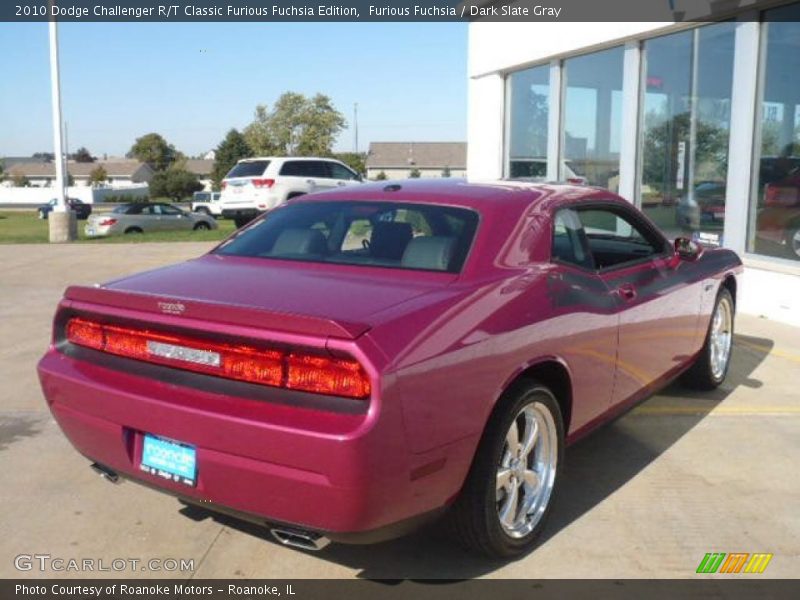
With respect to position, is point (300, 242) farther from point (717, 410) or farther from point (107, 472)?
point (717, 410)

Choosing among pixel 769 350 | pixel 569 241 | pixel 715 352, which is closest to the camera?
pixel 569 241

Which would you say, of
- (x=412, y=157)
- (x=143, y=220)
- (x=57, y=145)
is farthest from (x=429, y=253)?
(x=412, y=157)

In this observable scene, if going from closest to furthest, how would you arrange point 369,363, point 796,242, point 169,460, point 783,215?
point 369,363 < point 169,460 < point 796,242 < point 783,215

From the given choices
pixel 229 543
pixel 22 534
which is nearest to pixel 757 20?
pixel 229 543

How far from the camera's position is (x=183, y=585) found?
303 cm

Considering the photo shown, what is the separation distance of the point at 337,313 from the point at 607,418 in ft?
6.28

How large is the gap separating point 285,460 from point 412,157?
300 feet

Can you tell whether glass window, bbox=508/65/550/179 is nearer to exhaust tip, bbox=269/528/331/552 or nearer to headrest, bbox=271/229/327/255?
headrest, bbox=271/229/327/255

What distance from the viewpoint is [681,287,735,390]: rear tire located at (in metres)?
5.46

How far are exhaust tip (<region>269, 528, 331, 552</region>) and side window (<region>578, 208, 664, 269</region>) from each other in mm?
2460

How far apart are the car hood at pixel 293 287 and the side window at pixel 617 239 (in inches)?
63.4

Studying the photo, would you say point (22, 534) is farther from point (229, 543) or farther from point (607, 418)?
point (607, 418)

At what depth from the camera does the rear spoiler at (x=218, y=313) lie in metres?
2.58

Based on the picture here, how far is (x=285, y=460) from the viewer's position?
2559mm
